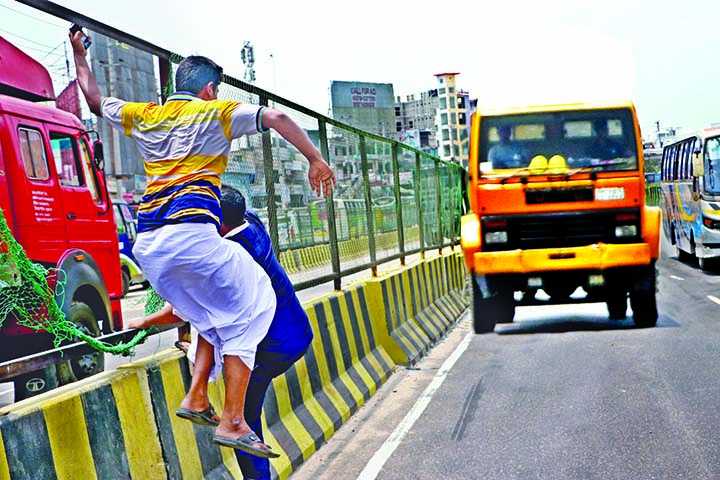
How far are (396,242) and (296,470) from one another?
671cm

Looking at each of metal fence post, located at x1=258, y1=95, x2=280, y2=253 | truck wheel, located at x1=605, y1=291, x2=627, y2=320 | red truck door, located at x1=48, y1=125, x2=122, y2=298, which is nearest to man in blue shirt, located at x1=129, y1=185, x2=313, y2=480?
metal fence post, located at x1=258, y1=95, x2=280, y2=253

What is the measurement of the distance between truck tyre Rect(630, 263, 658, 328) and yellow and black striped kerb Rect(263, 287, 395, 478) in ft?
12.5

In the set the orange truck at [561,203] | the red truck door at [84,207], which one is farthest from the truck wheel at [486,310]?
the red truck door at [84,207]

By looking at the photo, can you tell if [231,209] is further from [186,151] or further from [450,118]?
[450,118]

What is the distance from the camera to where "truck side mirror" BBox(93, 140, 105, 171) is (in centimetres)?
576

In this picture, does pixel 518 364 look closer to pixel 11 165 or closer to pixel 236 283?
pixel 11 165

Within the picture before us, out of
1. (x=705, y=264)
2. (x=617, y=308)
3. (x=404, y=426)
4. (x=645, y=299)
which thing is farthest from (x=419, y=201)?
(x=705, y=264)

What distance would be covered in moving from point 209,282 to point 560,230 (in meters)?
8.47

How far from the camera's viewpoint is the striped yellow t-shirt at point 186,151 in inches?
152

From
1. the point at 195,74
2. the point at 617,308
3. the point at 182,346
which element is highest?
the point at 195,74

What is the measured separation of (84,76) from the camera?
4.16 m

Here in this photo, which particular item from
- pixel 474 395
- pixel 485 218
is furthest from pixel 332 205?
pixel 485 218

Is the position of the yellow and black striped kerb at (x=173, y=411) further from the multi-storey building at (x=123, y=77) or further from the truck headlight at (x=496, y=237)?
the truck headlight at (x=496, y=237)

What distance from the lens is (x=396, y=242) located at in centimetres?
1243
